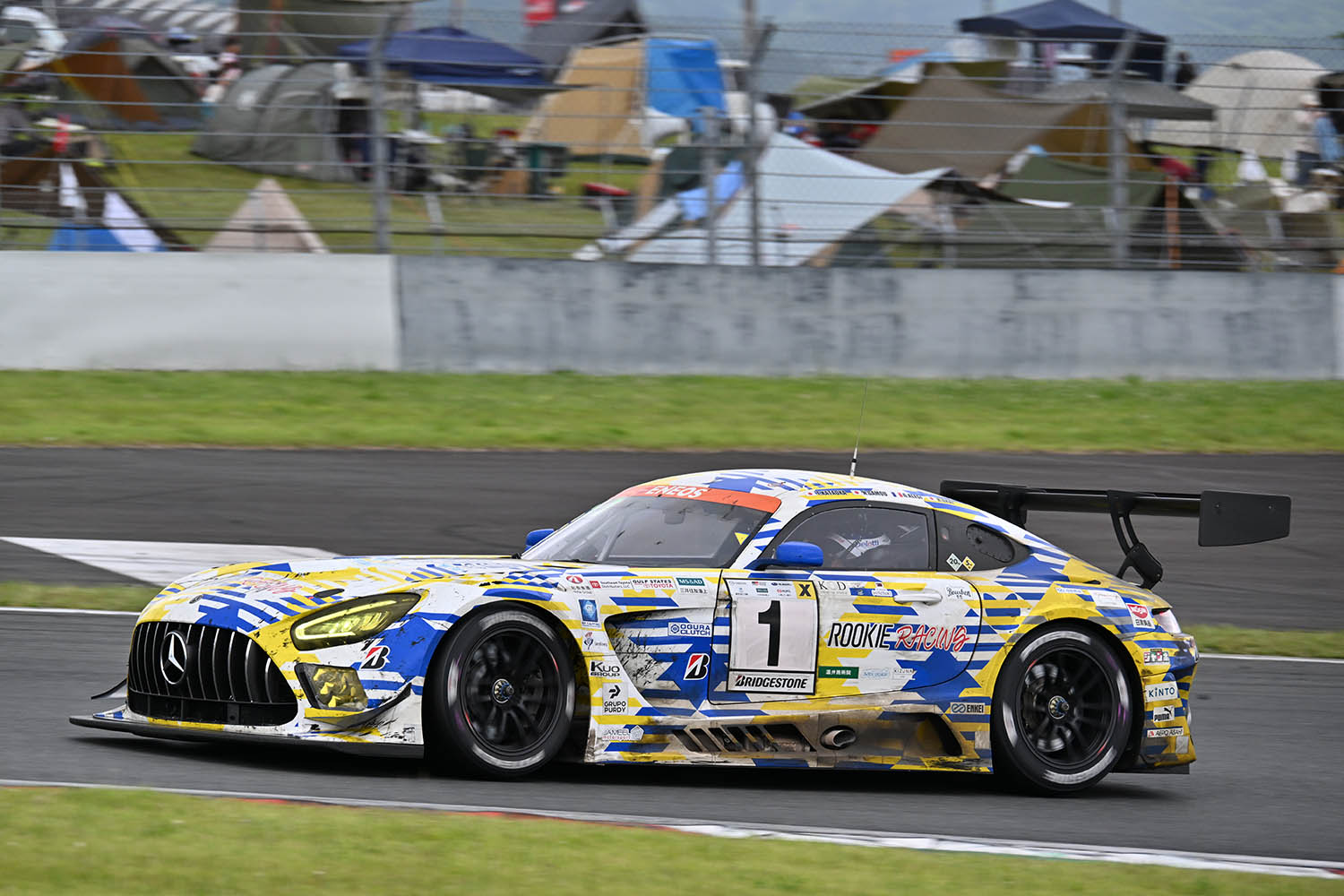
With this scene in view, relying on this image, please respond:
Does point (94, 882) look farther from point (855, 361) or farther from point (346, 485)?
point (855, 361)

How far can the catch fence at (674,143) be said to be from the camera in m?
16.3

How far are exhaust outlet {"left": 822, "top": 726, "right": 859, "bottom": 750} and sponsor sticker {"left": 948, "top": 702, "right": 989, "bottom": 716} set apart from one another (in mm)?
461

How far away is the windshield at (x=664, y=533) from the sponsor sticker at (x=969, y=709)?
43.9 inches

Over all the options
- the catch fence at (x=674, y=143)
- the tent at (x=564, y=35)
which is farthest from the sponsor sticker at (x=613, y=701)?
the tent at (x=564, y=35)

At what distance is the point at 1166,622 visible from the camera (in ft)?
25.7

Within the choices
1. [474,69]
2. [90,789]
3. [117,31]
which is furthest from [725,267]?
[90,789]

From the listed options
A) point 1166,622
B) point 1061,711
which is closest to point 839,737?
point 1061,711

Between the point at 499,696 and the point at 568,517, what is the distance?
630 centimetres

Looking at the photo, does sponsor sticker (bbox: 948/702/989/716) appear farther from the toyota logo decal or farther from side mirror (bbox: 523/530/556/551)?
the toyota logo decal

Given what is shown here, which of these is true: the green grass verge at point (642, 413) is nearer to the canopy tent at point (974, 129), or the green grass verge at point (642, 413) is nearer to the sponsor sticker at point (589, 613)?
the canopy tent at point (974, 129)

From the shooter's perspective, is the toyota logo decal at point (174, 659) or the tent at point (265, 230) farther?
the tent at point (265, 230)

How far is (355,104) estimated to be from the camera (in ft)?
54.7

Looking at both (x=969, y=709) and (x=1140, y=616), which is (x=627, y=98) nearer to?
(x=1140, y=616)

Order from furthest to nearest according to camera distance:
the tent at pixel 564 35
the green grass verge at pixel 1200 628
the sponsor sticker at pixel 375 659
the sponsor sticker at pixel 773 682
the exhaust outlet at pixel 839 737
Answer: the tent at pixel 564 35, the green grass verge at pixel 1200 628, the exhaust outlet at pixel 839 737, the sponsor sticker at pixel 773 682, the sponsor sticker at pixel 375 659
